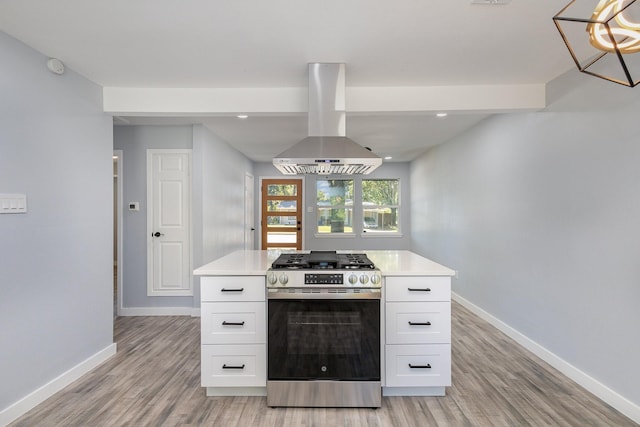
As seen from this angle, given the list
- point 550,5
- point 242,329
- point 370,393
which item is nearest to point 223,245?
point 242,329

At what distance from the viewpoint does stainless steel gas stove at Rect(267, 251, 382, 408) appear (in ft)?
6.93

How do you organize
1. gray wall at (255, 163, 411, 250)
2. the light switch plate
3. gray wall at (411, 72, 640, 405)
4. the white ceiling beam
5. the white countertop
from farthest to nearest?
gray wall at (255, 163, 411, 250) < the white ceiling beam < the white countertop < gray wall at (411, 72, 640, 405) < the light switch plate

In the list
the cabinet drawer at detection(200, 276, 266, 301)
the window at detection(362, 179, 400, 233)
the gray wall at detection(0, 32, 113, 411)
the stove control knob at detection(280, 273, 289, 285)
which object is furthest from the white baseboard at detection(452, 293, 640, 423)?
the gray wall at detection(0, 32, 113, 411)

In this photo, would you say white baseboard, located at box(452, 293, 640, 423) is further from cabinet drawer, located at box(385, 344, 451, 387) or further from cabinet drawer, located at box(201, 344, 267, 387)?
cabinet drawer, located at box(201, 344, 267, 387)

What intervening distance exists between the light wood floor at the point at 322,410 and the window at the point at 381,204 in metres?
4.51

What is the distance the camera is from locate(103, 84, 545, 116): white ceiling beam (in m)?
2.85

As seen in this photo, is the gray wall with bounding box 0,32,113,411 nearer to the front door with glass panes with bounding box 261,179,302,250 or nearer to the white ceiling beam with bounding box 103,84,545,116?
the white ceiling beam with bounding box 103,84,545,116

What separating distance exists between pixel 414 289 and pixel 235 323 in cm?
126

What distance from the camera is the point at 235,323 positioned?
2.21 metres

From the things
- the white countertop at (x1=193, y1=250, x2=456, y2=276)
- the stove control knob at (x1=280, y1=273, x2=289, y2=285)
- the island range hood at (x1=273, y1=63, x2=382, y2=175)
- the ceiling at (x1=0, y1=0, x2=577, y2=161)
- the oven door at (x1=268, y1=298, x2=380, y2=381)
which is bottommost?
the oven door at (x1=268, y1=298, x2=380, y2=381)

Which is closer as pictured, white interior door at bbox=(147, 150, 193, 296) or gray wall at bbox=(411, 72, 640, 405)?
gray wall at bbox=(411, 72, 640, 405)

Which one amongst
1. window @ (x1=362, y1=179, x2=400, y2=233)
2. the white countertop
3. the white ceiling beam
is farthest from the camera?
window @ (x1=362, y1=179, x2=400, y2=233)

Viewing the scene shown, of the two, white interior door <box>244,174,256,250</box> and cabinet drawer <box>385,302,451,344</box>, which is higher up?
white interior door <box>244,174,256,250</box>

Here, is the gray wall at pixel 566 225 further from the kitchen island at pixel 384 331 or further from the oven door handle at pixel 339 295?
the oven door handle at pixel 339 295
